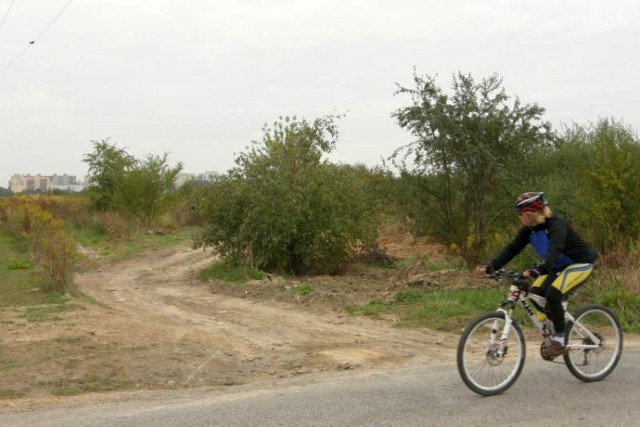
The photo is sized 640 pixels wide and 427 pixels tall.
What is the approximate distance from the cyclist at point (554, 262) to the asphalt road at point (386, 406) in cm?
63

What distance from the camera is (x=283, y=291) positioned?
1412cm

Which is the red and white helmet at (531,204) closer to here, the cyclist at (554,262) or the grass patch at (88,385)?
the cyclist at (554,262)

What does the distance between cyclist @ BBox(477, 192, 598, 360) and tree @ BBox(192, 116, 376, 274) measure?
10235mm

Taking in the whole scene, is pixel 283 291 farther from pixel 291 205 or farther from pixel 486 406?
pixel 486 406

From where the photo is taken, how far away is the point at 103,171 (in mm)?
39656

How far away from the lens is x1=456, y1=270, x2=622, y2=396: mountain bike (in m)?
6.24

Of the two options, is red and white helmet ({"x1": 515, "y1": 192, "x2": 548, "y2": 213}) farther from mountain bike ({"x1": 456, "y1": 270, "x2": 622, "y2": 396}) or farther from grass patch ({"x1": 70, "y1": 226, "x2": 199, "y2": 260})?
grass patch ({"x1": 70, "y1": 226, "x2": 199, "y2": 260})

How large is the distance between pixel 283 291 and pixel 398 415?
845 centimetres

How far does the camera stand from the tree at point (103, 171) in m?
38.6

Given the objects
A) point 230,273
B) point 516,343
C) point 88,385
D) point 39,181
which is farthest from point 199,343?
point 39,181

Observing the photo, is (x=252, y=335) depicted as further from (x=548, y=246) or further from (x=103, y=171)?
(x=103, y=171)

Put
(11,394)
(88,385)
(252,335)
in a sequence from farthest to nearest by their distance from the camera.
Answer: (252,335) → (88,385) → (11,394)

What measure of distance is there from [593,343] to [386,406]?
2388 millimetres

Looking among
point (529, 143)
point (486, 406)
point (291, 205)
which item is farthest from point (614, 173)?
point (486, 406)
